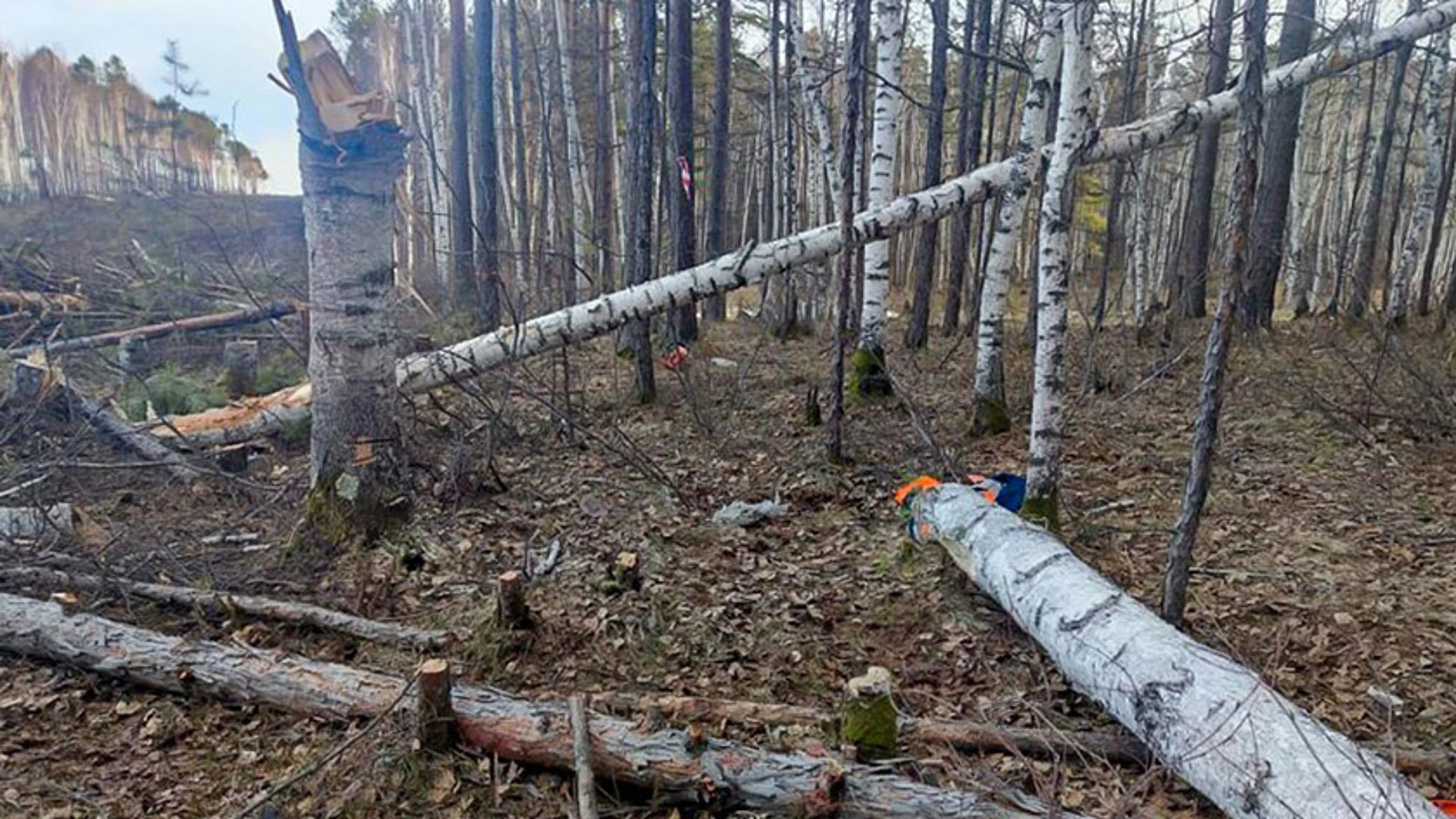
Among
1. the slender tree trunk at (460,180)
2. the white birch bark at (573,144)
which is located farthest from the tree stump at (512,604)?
the white birch bark at (573,144)

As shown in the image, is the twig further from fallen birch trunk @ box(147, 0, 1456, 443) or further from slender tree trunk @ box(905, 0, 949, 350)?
slender tree trunk @ box(905, 0, 949, 350)

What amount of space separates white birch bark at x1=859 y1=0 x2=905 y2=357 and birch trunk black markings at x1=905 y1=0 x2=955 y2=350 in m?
1.50

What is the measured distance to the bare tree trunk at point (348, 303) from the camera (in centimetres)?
422

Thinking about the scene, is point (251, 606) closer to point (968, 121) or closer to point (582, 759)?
point (582, 759)

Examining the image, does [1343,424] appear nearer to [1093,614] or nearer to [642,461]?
[1093,614]

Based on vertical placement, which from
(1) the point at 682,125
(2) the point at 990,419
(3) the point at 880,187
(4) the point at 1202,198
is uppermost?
(1) the point at 682,125

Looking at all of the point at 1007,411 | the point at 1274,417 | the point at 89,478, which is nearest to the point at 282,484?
the point at 89,478

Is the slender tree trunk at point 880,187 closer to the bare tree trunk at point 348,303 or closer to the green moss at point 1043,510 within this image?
the green moss at point 1043,510

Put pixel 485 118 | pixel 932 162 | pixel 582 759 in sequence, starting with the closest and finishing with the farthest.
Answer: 1. pixel 582 759
2. pixel 932 162
3. pixel 485 118

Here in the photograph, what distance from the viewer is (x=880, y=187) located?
22.4ft

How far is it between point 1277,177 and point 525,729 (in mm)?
10880

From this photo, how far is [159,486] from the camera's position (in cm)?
598

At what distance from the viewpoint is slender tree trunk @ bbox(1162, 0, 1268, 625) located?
9.36 feet

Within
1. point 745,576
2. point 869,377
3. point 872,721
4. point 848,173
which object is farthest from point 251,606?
point 869,377
